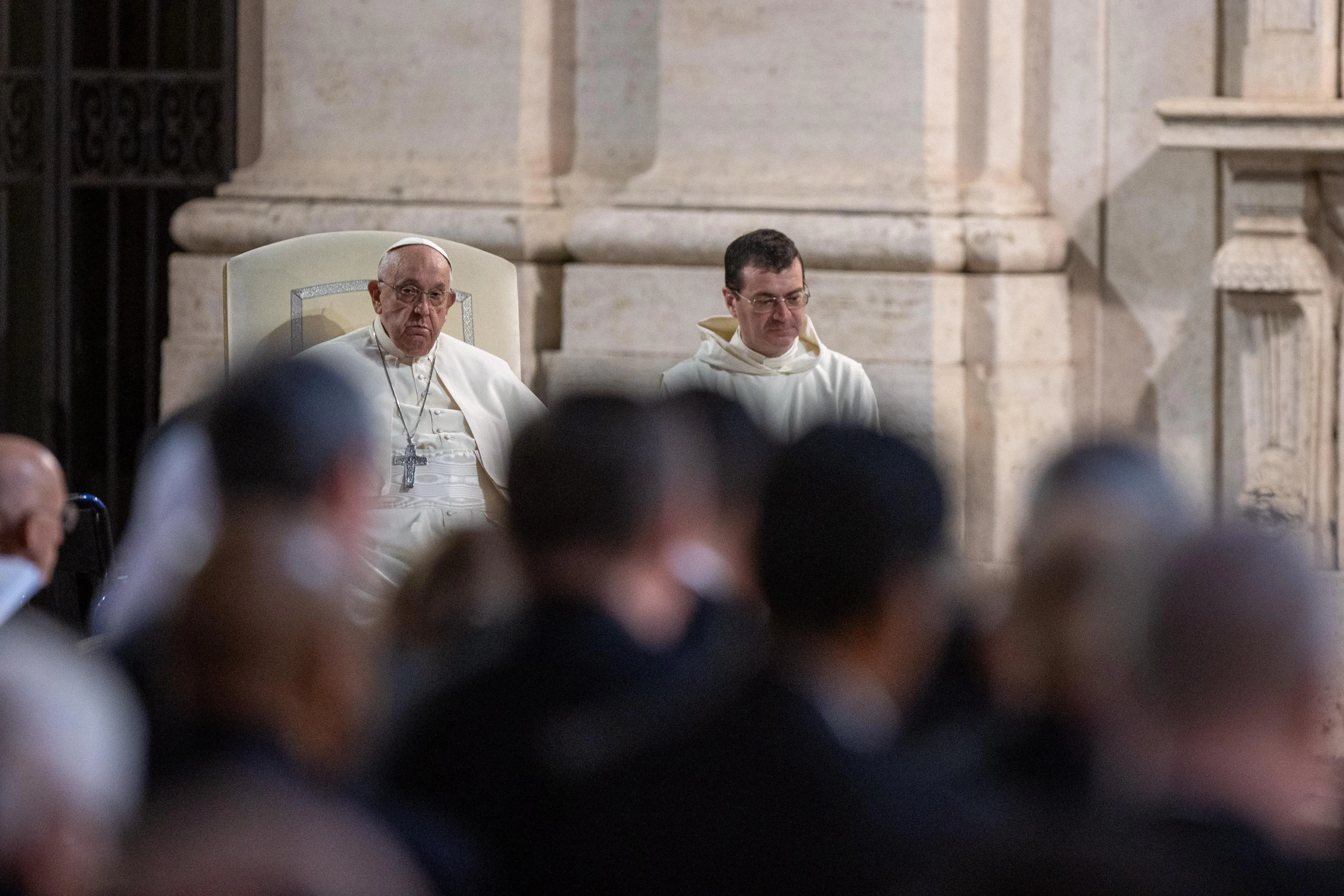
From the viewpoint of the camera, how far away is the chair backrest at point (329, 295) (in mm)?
6203

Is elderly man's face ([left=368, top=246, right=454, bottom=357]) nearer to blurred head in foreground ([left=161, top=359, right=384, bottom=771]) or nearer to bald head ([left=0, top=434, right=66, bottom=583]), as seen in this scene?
bald head ([left=0, top=434, right=66, bottom=583])

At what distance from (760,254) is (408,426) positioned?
1.04 meters

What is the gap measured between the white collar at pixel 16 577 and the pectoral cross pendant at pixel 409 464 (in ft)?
7.63

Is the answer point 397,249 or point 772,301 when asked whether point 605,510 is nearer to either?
point 772,301

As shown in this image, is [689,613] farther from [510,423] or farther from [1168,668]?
[510,423]

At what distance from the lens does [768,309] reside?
5.85 m

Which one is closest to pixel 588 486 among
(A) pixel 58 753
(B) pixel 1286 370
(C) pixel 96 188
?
(A) pixel 58 753

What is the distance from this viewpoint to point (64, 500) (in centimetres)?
369

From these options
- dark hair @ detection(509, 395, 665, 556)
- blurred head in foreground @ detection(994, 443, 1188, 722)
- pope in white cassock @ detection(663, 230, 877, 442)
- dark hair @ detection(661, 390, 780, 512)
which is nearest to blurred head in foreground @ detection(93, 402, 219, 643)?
dark hair @ detection(509, 395, 665, 556)

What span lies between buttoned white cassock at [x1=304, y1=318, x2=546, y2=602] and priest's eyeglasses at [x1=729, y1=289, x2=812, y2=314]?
1.93ft

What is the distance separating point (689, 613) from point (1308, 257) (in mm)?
4388

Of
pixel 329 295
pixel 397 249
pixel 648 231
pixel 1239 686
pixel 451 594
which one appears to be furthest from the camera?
pixel 648 231

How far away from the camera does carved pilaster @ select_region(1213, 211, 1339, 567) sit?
669 centimetres

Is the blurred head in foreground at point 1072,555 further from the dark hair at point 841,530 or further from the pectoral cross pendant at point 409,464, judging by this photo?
the pectoral cross pendant at point 409,464
